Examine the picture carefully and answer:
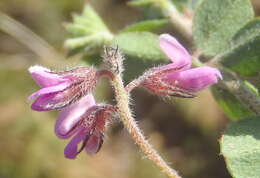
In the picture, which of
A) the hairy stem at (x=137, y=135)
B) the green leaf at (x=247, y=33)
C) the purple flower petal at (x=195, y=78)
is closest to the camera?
the hairy stem at (x=137, y=135)

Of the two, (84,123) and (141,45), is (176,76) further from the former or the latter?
(141,45)

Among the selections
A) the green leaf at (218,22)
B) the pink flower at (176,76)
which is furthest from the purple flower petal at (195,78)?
the green leaf at (218,22)

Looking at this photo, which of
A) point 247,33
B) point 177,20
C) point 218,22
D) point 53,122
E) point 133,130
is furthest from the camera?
point 53,122

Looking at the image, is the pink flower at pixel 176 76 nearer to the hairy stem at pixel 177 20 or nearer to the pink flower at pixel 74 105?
the pink flower at pixel 74 105

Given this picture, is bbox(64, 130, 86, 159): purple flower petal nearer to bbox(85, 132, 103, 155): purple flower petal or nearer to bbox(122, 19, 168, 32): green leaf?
bbox(85, 132, 103, 155): purple flower petal

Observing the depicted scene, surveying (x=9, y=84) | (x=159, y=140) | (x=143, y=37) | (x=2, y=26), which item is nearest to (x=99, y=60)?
(x=143, y=37)

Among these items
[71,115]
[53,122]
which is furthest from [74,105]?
[53,122]
